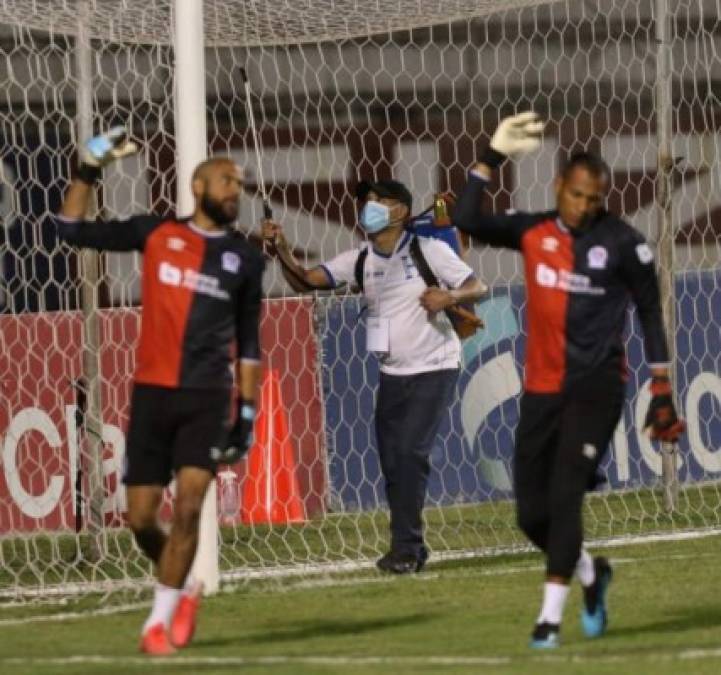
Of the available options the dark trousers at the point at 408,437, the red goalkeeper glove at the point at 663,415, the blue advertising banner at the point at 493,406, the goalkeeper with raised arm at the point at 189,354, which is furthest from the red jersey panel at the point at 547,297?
the blue advertising banner at the point at 493,406

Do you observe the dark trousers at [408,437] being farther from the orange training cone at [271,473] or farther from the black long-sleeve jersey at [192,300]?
the black long-sleeve jersey at [192,300]

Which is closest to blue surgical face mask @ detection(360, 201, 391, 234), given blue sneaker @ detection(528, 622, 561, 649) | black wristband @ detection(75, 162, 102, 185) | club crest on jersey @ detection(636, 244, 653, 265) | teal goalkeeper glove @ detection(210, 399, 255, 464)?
black wristband @ detection(75, 162, 102, 185)

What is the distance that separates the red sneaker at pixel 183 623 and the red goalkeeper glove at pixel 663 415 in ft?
6.18

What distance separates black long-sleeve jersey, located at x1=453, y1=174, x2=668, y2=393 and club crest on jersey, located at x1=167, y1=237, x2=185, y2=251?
1275 mm

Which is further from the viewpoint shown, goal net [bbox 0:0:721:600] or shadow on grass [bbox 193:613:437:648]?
goal net [bbox 0:0:721:600]

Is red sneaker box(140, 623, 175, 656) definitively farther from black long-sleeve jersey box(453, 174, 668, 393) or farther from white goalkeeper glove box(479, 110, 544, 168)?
white goalkeeper glove box(479, 110, 544, 168)

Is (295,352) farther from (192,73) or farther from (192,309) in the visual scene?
(192,309)

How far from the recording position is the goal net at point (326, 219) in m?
14.7

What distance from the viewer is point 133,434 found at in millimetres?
10039

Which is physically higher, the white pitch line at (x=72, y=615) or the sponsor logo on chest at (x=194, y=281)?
the sponsor logo on chest at (x=194, y=281)

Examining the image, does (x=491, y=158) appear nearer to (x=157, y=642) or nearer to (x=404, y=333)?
(x=157, y=642)

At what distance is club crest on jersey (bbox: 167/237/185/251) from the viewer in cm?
1002

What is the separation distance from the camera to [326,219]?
59.5 ft

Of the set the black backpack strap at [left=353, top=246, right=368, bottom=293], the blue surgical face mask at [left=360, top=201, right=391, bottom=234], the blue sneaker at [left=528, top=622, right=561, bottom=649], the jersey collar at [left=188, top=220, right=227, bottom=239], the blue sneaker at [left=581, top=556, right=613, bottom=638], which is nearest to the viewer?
the blue sneaker at [left=528, top=622, right=561, bottom=649]
